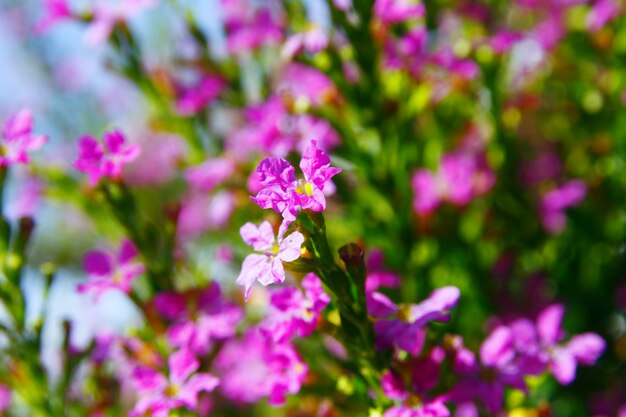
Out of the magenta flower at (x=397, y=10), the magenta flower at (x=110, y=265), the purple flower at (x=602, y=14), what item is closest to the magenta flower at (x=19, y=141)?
the magenta flower at (x=110, y=265)

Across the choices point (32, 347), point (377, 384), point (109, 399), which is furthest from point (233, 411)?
point (377, 384)

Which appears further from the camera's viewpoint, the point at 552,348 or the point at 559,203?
the point at 559,203

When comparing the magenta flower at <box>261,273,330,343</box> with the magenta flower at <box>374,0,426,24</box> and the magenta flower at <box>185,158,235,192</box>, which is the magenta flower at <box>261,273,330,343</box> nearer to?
the magenta flower at <box>185,158,235,192</box>

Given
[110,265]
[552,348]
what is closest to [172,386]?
[110,265]

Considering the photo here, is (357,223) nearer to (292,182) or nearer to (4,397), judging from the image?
(292,182)

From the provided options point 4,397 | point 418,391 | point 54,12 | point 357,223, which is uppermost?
point 54,12

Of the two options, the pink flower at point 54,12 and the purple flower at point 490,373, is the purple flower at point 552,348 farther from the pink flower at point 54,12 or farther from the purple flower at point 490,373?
the pink flower at point 54,12
